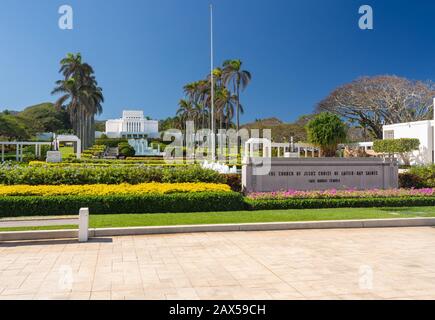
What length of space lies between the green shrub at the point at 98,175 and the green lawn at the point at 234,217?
3785mm

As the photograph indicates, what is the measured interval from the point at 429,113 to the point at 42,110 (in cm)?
8405

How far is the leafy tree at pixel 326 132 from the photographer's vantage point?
28.3 meters

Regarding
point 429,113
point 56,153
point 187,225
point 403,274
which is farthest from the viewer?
point 429,113

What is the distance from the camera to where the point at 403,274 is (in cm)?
629

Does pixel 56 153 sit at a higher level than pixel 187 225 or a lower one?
higher

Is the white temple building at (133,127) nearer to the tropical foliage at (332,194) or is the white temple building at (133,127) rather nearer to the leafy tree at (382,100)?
the leafy tree at (382,100)

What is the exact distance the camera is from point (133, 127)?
11494 centimetres

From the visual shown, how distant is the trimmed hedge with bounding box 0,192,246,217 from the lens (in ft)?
39.7

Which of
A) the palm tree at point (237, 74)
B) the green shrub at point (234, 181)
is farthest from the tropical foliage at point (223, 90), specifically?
the green shrub at point (234, 181)

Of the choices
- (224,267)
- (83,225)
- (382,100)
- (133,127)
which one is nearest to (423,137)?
(382,100)

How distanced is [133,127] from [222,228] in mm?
107735

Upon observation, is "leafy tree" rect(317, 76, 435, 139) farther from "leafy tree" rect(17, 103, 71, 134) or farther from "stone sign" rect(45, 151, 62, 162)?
"leafy tree" rect(17, 103, 71, 134)

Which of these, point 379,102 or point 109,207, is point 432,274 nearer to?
point 109,207

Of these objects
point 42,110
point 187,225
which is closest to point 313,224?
point 187,225
